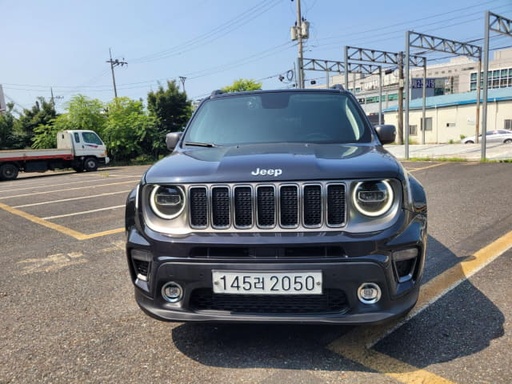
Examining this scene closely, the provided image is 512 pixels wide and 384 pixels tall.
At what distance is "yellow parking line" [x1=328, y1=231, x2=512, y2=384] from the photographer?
2.16m

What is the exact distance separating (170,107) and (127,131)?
4.96 meters

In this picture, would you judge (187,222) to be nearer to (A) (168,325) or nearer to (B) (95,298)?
(A) (168,325)

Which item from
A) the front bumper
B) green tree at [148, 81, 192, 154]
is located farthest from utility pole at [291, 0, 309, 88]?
the front bumper

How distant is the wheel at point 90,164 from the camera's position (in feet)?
68.3

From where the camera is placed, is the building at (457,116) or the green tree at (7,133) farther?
the building at (457,116)

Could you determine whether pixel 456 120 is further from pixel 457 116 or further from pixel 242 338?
pixel 242 338

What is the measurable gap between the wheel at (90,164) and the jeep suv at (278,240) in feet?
66.1

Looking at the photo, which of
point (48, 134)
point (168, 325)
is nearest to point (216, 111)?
point (168, 325)

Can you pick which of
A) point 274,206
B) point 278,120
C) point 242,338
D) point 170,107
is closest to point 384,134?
point 278,120

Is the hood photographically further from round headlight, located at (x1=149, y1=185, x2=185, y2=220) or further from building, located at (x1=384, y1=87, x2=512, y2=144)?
building, located at (x1=384, y1=87, x2=512, y2=144)

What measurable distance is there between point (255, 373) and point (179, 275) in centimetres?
70

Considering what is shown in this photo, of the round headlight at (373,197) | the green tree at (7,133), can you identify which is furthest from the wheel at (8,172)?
the round headlight at (373,197)

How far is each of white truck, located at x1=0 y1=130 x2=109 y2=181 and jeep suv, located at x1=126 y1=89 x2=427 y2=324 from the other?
19076 mm

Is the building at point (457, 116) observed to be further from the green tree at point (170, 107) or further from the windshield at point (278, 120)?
the windshield at point (278, 120)
